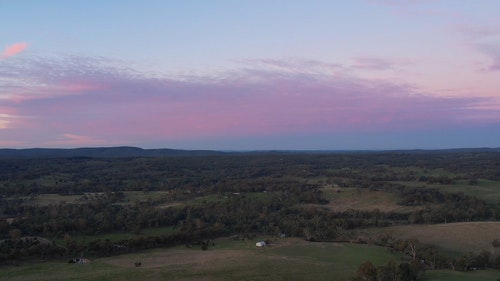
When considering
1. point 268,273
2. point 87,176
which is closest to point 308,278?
point 268,273

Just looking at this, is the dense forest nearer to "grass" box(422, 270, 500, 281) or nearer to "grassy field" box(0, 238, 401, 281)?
"grass" box(422, 270, 500, 281)

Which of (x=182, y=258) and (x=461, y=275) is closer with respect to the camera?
(x=461, y=275)

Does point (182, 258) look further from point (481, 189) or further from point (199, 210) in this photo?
point (481, 189)

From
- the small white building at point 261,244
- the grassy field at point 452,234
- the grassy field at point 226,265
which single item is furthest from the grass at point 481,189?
the small white building at point 261,244

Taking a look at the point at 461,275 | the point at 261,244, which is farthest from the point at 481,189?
the point at 461,275

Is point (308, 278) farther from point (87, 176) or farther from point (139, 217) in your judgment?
point (87, 176)

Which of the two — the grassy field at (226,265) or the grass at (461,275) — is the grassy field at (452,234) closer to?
the grassy field at (226,265)

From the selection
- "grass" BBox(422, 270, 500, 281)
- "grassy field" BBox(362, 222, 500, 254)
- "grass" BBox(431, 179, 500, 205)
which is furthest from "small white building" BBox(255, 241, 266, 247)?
"grass" BBox(431, 179, 500, 205)
